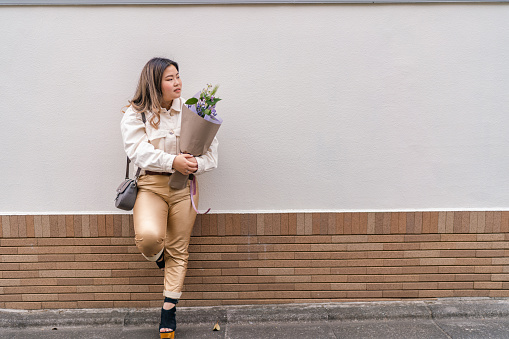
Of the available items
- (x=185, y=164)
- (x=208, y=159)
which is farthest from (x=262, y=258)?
(x=185, y=164)

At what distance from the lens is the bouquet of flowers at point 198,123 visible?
9.45 feet

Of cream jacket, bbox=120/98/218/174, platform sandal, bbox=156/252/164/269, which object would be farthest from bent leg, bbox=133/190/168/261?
cream jacket, bbox=120/98/218/174

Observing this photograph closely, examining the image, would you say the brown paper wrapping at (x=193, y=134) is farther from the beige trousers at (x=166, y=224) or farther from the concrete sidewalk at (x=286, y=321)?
the concrete sidewalk at (x=286, y=321)

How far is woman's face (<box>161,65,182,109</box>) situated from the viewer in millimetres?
3023

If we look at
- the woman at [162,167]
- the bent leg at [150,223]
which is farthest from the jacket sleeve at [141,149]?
the bent leg at [150,223]

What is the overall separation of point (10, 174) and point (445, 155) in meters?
3.59

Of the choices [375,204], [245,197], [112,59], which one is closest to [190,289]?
[245,197]

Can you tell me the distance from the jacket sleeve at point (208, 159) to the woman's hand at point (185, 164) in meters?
0.05

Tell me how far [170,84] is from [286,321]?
210 centimetres

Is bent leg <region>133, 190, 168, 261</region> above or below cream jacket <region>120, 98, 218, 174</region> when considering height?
below

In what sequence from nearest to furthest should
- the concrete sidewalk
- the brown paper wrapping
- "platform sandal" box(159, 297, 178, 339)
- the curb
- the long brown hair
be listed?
the brown paper wrapping
the long brown hair
"platform sandal" box(159, 297, 178, 339)
the concrete sidewalk
the curb

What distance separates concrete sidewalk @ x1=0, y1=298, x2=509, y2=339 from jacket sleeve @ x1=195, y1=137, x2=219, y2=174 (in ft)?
4.13

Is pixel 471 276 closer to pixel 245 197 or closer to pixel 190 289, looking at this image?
pixel 245 197

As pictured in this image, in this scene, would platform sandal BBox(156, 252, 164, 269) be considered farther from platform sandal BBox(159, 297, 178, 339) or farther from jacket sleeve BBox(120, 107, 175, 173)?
jacket sleeve BBox(120, 107, 175, 173)
